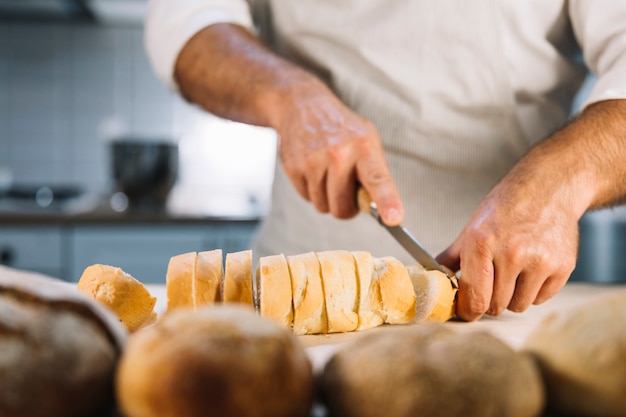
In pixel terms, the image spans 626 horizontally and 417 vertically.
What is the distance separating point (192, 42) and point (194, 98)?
136 mm

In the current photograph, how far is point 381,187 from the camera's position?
105 cm

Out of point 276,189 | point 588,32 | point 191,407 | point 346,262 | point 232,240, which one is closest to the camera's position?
point 191,407

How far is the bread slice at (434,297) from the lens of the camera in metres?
0.97

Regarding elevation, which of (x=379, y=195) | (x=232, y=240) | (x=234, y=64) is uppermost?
(x=234, y=64)

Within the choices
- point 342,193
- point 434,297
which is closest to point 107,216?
point 342,193

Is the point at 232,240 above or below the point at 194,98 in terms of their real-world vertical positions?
below

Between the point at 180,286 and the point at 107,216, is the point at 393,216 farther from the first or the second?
the point at 107,216

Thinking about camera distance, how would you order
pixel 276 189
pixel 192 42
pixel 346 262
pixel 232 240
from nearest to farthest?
pixel 346 262 < pixel 192 42 < pixel 276 189 < pixel 232 240

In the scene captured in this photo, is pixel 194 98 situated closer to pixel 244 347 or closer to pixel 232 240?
pixel 244 347

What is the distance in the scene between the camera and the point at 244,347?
0.35 m

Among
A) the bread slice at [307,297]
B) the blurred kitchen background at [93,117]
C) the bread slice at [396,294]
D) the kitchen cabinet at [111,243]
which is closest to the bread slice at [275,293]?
the bread slice at [307,297]

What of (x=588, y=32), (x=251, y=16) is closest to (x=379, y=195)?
(x=588, y=32)

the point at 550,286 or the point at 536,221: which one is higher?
the point at 536,221

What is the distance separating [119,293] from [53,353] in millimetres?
511
